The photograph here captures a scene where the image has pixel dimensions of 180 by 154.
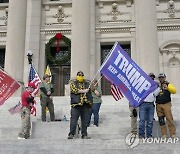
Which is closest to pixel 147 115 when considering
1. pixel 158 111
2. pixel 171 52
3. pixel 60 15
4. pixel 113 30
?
pixel 158 111

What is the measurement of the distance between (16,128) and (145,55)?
9641 millimetres

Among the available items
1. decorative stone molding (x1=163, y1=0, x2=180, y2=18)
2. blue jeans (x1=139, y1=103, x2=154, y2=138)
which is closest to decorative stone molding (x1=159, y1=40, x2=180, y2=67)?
decorative stone molding (x1=163, y1=0, x2=180, y2=18)

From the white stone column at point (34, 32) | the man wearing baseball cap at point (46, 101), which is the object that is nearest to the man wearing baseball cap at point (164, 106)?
the man wearing baseball cap at point (46, 101)

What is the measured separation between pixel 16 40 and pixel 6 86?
6799 millimetres

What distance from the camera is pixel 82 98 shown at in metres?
9.77

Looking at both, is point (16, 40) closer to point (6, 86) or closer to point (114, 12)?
point (6, 86)

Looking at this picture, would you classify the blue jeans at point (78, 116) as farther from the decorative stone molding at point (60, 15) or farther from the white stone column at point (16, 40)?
the decorative stone molding at point (60, 15)

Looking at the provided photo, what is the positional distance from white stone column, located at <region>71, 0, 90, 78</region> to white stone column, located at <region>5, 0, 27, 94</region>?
311 cm

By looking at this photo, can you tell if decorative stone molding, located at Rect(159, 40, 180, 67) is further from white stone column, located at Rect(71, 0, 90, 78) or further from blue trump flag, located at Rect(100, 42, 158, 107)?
blue trump flag, located at Rect(100, 42, 158, 107)

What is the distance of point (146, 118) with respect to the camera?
34.0 feet

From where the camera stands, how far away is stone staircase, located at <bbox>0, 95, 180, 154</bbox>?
8.38 m

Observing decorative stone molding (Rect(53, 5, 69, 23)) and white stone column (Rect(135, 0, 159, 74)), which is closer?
white stone column (Rect(135, 0, 159, 74))

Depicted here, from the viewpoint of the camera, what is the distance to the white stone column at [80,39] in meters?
19.6

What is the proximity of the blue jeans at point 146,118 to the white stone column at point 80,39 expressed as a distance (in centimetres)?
923
